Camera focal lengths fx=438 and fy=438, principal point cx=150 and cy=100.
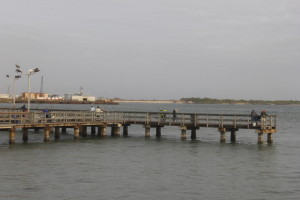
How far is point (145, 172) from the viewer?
2239 cm

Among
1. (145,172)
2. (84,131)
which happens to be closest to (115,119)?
(84,131)

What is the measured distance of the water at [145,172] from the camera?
17.9 metres

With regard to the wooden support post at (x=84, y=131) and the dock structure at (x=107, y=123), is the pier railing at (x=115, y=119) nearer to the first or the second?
the dock structure at (x=107, y=123)

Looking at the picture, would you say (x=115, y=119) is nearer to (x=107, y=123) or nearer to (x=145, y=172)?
(x=107, y=123)

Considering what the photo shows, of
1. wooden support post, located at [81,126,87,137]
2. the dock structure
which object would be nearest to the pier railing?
the dock structure

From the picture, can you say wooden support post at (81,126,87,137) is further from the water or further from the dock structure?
the water

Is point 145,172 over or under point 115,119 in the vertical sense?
under

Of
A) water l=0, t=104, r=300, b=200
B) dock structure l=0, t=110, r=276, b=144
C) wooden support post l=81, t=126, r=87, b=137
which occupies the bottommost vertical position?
water l=0, t=104, r=300, b=200

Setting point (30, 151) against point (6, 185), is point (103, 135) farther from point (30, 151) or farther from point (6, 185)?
point (6, 185)

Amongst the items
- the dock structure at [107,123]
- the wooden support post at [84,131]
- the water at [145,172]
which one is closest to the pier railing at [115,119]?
the dock structure at [107,123]

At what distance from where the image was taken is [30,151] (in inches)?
1150

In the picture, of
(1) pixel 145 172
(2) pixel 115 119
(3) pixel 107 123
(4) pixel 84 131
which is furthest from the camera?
(2) pixel 115 119

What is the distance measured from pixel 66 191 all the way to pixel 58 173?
12.6ft

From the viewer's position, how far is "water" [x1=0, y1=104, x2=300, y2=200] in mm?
17938
